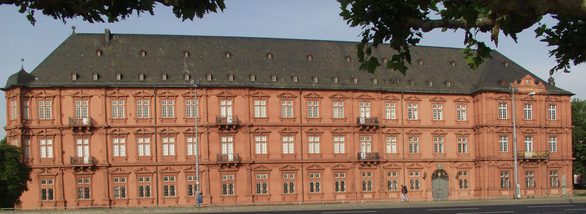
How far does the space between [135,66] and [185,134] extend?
7413mm

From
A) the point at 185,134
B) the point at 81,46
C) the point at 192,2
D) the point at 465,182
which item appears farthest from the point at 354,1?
the point at 465,182

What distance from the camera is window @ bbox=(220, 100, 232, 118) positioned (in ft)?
189

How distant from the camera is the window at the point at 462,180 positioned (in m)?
62.6

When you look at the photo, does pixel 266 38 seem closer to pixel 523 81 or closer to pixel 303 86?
pixel 303 86

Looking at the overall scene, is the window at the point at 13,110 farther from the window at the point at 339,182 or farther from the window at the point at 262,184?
the window at the point at 339,182

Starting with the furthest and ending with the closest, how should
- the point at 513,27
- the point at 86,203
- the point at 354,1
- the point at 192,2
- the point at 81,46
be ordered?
the point at 81,46
the point at 86,203
the point at 354,1
the point at 192,2
the point at 513,27

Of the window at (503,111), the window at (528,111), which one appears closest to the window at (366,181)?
the window at (503,111)

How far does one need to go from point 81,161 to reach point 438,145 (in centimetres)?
3271

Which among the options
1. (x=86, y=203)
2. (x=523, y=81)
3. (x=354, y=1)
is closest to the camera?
(x=354, y=1)

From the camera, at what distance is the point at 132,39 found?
5969 centimetres

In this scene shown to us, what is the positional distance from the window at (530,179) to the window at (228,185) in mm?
28008

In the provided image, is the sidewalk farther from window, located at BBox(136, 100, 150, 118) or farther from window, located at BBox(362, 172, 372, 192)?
window, located at BBox(362, 172, 372, 192)

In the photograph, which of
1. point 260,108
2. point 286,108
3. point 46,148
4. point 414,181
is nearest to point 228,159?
point 260,108

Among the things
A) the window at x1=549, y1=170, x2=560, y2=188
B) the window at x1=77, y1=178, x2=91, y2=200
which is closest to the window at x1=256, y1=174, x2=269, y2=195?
the window at x1=77, y1=178, x2=91, y2=200
